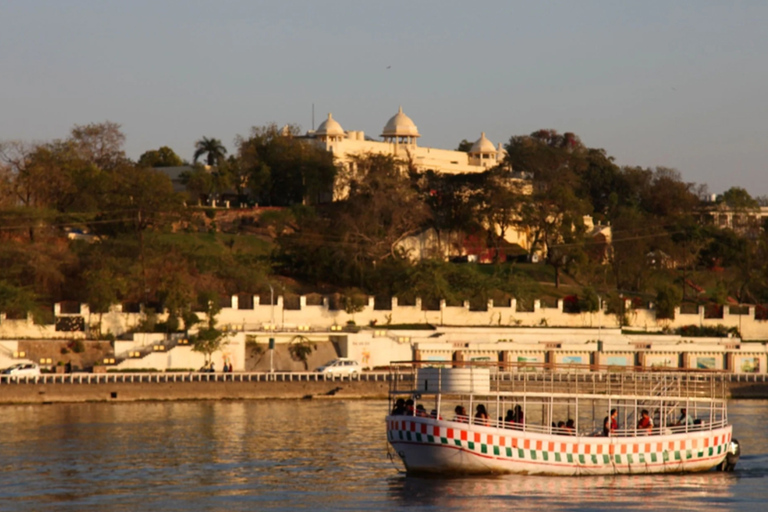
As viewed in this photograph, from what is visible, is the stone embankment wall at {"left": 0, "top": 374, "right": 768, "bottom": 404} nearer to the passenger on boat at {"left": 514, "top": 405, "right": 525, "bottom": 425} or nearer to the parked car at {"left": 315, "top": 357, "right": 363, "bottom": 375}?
the parked car at {"left": 315, "top": 357, "right": 363, "bottom": 375}

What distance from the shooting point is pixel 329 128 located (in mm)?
109062

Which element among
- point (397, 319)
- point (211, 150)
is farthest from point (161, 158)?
point (397, 319)

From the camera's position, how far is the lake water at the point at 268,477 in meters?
31.1

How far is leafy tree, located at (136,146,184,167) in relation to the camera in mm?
117750

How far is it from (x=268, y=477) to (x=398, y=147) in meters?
76.9

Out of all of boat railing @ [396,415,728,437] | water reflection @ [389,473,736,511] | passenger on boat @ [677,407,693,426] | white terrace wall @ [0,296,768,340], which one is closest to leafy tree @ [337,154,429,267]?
white terrace wall @ [0,296,768,340]

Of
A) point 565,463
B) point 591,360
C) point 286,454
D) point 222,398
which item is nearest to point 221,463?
point 286,454

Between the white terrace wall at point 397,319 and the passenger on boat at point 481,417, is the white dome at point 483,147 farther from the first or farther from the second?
the passenger on boat at point 481,417

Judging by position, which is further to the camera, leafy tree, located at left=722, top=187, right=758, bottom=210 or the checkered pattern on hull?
leafy tree, located at left=722, top=187, right=758, bottom=210

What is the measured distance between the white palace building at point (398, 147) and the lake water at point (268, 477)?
2316 inches

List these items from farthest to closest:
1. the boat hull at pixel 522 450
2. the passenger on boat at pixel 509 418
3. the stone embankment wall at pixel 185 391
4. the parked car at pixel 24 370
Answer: the parked car at pixel 24 370
the stone embankment wall at pixel 185 391
the passenger on boat at pixel 509 418
the boat hull at pixel 522 450

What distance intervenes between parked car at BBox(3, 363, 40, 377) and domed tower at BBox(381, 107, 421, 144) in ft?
182

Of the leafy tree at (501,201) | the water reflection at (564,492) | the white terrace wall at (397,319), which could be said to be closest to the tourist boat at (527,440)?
the water reflection at (564,492)

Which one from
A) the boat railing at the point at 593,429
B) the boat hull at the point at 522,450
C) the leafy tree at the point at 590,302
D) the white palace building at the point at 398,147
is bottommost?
the boat hull at the point at 522,450
